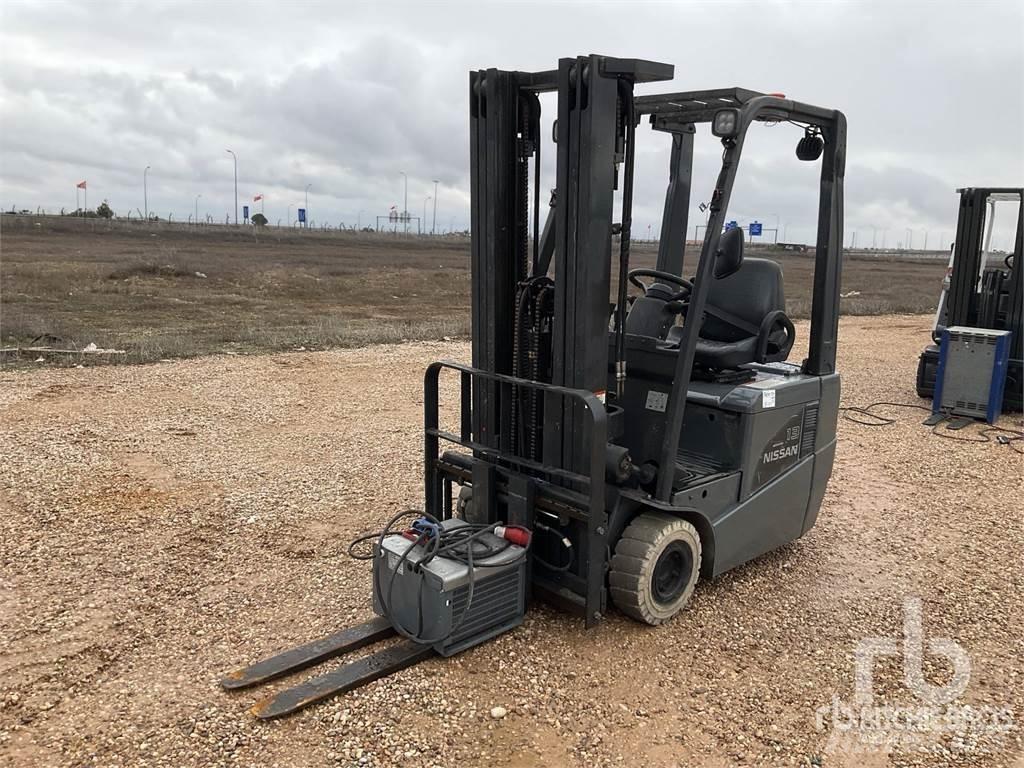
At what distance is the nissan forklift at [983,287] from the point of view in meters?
10.8

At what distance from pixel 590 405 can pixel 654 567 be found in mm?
1074

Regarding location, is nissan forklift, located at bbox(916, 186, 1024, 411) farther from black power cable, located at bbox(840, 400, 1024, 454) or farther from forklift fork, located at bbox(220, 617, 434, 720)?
forklift fork, located at bbox(220, 617, 434, 720)

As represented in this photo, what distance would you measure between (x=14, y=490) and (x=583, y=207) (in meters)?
5.40

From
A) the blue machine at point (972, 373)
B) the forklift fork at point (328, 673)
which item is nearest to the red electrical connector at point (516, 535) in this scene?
the forklift fork at point (328, 673)

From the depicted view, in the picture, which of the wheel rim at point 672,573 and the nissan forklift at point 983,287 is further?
the nissan forklift at point 983,287

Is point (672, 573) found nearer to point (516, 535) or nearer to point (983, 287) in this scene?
point (516, 535)

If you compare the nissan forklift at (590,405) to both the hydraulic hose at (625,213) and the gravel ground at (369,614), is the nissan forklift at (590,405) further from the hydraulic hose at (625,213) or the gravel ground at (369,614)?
the gravel ground at (369,614)

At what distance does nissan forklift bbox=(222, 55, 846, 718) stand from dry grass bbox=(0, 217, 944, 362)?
982 cm

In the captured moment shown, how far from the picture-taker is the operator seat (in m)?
5.18

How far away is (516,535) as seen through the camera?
4332 millimetres

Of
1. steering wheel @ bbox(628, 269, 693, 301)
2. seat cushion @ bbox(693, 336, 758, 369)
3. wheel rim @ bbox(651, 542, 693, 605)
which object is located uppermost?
steering wheel @ bbox(628, 269, 693, 301)

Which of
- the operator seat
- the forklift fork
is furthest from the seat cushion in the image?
the forklift fork

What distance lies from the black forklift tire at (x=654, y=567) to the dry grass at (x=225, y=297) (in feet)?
34.2

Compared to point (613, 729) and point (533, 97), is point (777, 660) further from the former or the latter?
point (533, 97)
